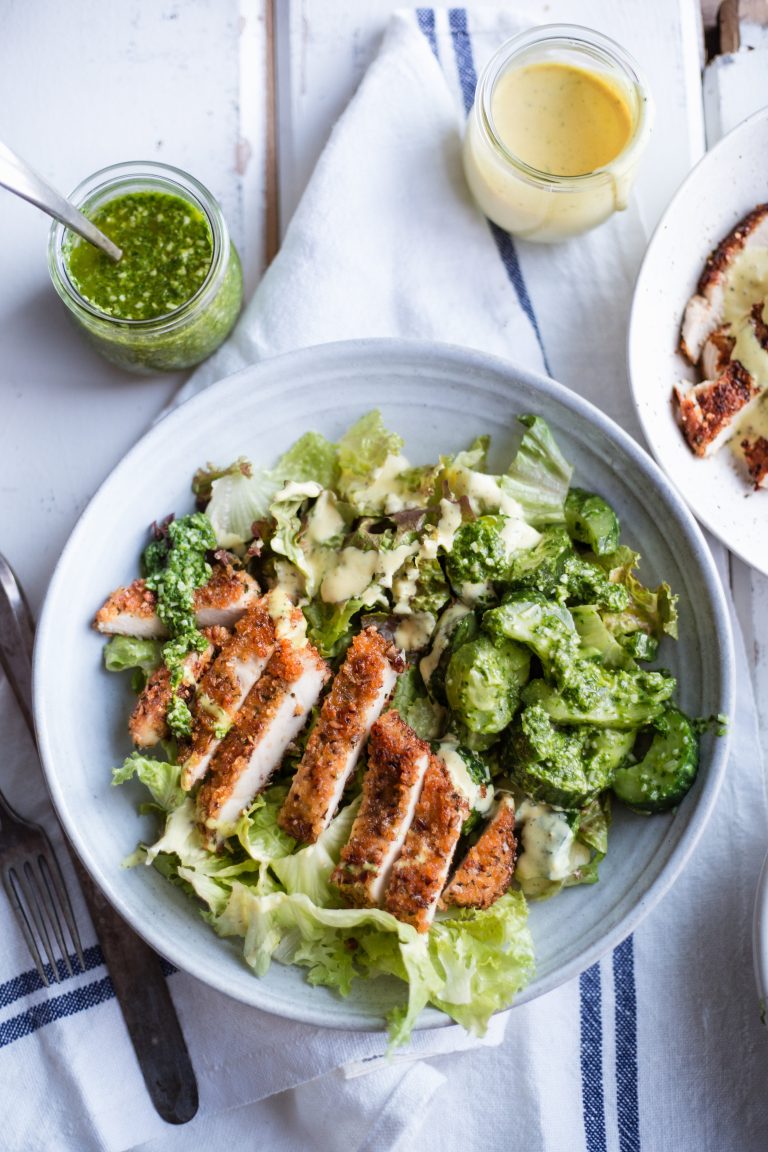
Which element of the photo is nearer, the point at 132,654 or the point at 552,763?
the point at 552,763

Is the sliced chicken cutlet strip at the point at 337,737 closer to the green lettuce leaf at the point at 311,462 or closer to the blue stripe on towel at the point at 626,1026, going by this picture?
the green lettuce leaf at the point at 311,462

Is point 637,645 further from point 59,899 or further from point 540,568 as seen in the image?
point 59,899

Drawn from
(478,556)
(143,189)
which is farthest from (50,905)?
(143,189)

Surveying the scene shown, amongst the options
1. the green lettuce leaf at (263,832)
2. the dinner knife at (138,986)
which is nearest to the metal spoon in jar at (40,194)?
the dinner knife at (138,986)

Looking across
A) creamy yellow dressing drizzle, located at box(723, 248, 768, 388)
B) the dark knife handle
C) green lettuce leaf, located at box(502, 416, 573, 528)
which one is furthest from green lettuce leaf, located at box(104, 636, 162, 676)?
creamy yellow dressing drizzle, located at box(723, 248, 768, 388)

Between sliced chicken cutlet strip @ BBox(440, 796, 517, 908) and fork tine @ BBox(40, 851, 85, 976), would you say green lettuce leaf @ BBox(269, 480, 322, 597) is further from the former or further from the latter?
fork tine @ BBox(40, 851, 85, 976)

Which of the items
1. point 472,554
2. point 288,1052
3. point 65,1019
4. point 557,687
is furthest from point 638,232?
point 65,1019
